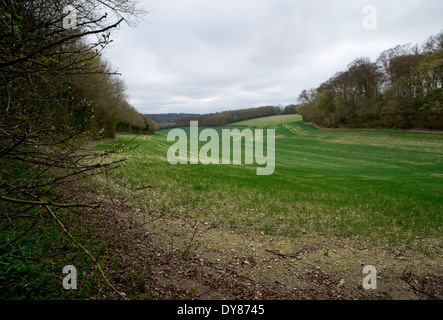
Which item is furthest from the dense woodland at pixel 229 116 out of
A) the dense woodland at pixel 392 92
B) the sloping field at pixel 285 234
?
the sloping field at pixel 285 234

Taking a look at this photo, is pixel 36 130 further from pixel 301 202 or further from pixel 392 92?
pixel 392 92

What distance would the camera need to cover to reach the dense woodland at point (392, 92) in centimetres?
4312

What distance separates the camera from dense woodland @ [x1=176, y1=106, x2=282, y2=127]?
11200 centimetres

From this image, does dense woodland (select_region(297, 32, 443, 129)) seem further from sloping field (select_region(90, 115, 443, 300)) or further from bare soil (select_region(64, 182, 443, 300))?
bare soil (select_region(64, 182, 443, 300))

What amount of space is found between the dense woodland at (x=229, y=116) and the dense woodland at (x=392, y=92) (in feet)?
179

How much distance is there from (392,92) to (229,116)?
80.9 m

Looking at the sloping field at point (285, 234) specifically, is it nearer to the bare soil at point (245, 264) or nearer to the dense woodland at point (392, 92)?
the bare soil at point (245, 264)

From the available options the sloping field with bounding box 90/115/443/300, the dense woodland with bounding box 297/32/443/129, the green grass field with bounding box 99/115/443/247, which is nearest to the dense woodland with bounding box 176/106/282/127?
the dense woodland with bounding box 297/32/443/129

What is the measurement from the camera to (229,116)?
122 m

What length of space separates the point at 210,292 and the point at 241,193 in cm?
832

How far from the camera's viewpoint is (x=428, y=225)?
10.2 m

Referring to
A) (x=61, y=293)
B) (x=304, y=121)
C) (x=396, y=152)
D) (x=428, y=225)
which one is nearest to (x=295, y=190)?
(x=428, y=225)

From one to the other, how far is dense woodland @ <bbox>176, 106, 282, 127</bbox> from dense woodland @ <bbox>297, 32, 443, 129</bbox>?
54.4m
